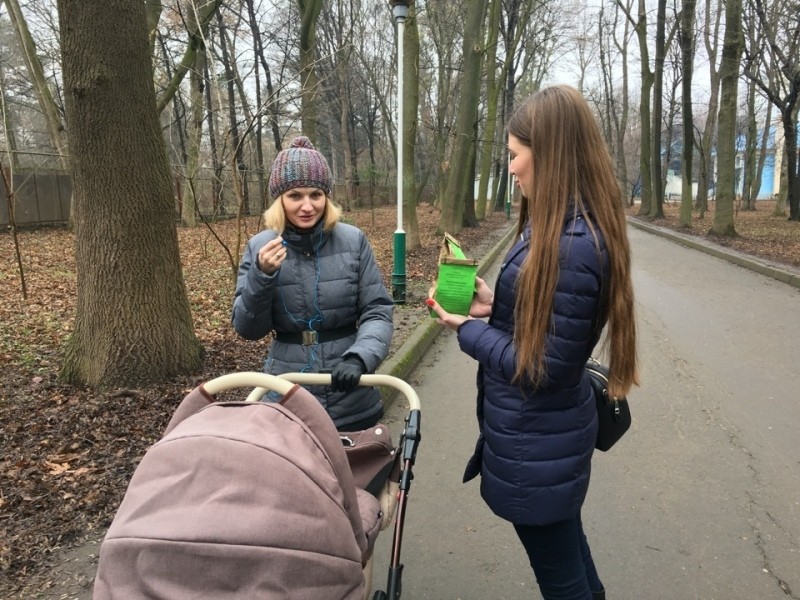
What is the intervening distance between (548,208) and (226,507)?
4.06ft

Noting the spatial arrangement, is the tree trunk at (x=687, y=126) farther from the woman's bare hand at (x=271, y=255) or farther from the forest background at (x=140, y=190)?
the woman's bare hand at (x=271, y=255)

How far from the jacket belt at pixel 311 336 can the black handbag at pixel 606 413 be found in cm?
108

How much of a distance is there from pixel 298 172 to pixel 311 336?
72 centimetres

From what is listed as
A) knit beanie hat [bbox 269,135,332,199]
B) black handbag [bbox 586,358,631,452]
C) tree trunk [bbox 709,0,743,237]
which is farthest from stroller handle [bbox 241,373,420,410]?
tree trunk [bbox 709,0,743,237]

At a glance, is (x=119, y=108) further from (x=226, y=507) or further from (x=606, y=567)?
(x=606, y=567)

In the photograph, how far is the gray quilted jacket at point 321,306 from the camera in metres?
2.52

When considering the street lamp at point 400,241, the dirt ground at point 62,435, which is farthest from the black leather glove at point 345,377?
the street lamp at point 400,241

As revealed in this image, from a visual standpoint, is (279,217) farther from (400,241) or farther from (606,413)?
(400,241)

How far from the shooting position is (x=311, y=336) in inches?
101

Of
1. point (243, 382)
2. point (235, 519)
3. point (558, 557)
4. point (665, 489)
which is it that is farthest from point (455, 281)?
point (665, 489)

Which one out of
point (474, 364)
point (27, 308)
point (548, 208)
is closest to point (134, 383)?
point (474, 364)

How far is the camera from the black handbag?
7.13 ft

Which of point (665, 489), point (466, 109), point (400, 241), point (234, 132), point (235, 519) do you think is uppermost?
point (466, 109)

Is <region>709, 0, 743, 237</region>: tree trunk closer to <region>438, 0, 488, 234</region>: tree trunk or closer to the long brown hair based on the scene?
<region>438, 0, 488, 234</region>: tree trunk
